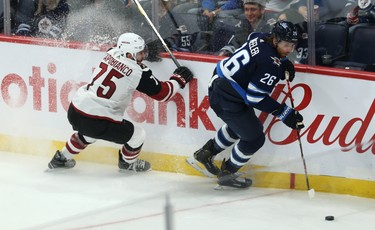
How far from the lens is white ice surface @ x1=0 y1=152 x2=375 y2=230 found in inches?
227

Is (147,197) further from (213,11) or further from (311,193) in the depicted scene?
(213,11)

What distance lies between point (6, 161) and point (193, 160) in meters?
1.41

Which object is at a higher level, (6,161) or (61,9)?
(61,9)

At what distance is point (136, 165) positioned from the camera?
6.92m

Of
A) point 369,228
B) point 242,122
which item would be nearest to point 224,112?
point 242,122

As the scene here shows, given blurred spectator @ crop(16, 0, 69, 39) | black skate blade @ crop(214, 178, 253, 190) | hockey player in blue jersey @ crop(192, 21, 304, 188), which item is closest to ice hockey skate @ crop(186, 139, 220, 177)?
hockey player in blue jersey @ crop(192, 21, 304, 188)

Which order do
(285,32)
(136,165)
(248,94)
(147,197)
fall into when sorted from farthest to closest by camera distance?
(136,165), (248,94), (285,32), (147,197)

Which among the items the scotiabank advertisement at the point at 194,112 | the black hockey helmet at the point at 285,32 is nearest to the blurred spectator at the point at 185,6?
the scotiabank advertisement at the point at 194,112

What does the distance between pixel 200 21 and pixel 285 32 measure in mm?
820

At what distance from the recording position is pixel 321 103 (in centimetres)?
633

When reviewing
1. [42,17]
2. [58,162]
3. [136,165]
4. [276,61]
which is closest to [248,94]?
[276,61]

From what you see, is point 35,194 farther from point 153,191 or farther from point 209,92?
point 209,92

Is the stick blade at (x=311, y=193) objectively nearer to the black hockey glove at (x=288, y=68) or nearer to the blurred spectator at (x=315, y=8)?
the black hockey glove at (x=288, y=68)

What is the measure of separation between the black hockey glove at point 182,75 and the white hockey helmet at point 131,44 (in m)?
0.27
